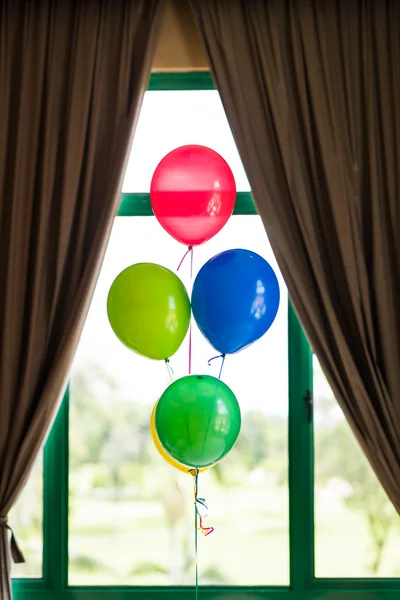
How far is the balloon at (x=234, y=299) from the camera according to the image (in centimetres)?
302

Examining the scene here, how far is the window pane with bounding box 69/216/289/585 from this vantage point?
361 cm

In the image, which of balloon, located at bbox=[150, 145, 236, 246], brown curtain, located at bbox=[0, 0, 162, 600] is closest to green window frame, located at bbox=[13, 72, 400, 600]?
brown curtain, located at bbox=[0, 0, 162, 600]

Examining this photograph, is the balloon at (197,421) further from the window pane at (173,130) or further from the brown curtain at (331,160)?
the window pane at (173,130)

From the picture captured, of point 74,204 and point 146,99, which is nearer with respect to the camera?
point 74,204

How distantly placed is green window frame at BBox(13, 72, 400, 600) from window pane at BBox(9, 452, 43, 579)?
32mm

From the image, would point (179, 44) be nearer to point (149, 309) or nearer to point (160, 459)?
point (149, 309)

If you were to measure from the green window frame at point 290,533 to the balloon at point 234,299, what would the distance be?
603 millimetres

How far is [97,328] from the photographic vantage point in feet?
12.2

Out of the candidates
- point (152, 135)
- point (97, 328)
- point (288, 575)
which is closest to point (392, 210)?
point (152, 135)

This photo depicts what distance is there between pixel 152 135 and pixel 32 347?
108 cm

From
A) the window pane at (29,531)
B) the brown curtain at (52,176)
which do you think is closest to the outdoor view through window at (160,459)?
the window pane at (29,531)

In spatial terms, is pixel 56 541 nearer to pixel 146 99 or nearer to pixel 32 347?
pixel 32 347

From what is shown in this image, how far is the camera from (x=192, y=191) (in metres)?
3.10

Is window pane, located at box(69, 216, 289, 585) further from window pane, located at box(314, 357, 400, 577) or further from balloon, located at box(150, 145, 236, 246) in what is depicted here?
balloon, located at box(150, 145, 236, 246)
